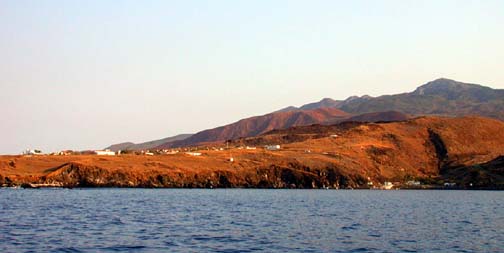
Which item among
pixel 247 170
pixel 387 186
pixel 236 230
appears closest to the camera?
pixel 236 230

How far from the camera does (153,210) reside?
3041 inches

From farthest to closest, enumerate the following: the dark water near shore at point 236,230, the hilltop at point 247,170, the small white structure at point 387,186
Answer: the small white structure at point 387,186 < the hilltop at point 247,170 < the dark water near shore at point 236,230

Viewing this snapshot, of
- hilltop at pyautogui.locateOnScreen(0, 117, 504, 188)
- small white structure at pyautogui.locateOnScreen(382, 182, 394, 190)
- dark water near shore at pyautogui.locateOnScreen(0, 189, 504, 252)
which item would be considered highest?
hilltop at pyautogui.locateOnScreen(0, 117, 504, 188)

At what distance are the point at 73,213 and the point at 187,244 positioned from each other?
2823 centimetres

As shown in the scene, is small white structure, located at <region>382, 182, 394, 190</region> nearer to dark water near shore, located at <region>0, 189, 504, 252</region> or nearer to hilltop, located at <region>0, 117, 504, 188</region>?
hilltop, located at <region>0, 117, 504, 188</region>

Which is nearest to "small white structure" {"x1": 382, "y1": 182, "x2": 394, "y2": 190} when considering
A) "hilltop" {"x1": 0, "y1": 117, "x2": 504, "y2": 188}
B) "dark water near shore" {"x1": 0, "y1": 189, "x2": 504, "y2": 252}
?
"hilltop" {"x1": 0, "y1": 117, "x2": 504, "y2": 188}

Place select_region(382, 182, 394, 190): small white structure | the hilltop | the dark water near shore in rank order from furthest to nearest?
select_region(382, 182, 394, 190): small white structure
the hilltop
the dark water near shore

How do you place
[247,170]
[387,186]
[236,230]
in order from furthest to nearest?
1. [387,186]
2. [247,170]
3. [236,230]

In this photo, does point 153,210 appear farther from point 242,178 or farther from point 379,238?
point 242,178

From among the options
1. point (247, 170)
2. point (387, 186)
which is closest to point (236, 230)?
point (247, 170)

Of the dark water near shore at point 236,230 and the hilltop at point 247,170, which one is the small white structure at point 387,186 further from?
the dark water near shore at point 236,230

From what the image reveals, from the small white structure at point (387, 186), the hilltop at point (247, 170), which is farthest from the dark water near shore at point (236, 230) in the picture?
the small white structure at point (387, 186)

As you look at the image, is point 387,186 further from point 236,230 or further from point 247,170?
point 236,230

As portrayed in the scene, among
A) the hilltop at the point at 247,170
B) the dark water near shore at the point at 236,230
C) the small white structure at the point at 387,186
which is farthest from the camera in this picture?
→ the small white structure at the point at 387,186
